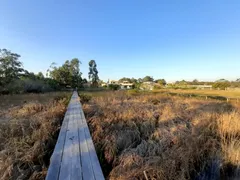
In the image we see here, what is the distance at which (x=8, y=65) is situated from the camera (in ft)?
78.6

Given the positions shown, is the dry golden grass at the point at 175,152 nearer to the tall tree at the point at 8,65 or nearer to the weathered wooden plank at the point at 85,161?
the weathered wooden plank at the point at 85,161

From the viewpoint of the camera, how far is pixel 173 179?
7.31ft

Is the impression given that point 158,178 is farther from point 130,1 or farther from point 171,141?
point 130,1

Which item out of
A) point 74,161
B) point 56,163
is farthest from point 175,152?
point 56,163

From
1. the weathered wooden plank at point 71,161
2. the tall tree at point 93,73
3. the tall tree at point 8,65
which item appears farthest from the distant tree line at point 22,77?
Result: the weathered wooden plank at point 71,161

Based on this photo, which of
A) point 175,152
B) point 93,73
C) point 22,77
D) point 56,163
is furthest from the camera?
point 93,73

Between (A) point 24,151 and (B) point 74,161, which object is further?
(A) point 24,151

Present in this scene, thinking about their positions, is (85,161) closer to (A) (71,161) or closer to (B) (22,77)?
(A) (71,161)

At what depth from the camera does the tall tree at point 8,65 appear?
22.4 meters

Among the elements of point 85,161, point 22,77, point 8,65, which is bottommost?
point 85,161

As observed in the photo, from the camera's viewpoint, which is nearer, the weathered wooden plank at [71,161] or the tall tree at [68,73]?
the weathered wooden plank at [71,161]

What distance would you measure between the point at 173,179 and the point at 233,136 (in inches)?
83.3

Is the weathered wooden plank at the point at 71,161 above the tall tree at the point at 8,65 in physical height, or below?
below

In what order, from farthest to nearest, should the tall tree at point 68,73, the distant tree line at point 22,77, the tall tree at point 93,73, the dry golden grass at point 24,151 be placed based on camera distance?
the tall tree at point 93,73 < the tall tree at point 68,73 < the distant tree line at point 22,77 < the dry golden grass at point 24,151
